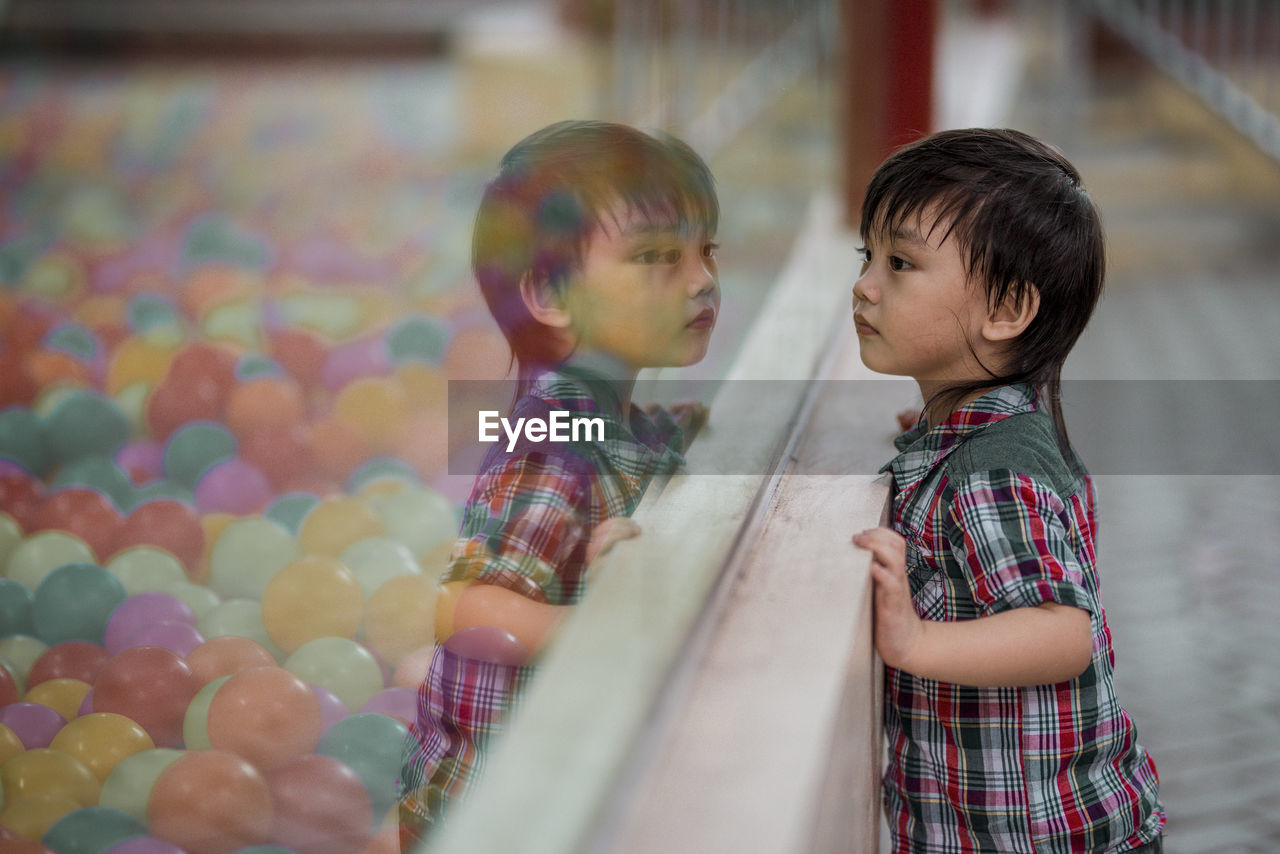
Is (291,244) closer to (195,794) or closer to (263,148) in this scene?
(263,148)

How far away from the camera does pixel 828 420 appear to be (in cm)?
159

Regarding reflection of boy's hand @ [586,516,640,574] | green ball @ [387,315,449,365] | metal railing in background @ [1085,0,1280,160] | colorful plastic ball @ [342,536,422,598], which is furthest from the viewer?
metal railing in background @ [1085,0,1280,160]

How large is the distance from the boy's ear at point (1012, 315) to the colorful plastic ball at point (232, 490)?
1.29 meters

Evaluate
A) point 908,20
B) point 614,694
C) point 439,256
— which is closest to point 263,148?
→ point 439,256

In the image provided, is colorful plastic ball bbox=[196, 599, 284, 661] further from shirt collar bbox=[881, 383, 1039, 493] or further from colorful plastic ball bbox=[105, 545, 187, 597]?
shirt collar bbox=[881, 383, 1039, 493]

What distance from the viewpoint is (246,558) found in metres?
1.82

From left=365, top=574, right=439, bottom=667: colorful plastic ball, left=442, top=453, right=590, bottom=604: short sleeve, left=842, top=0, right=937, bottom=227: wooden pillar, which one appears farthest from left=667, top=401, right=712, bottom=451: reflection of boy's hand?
left=842, top=0, right=937, bottom=227: wooden pillar

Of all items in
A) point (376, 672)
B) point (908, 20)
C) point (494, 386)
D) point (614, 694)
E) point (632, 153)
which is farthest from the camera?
point (908, 20)

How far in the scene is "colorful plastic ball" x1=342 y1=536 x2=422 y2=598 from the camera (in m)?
1.70

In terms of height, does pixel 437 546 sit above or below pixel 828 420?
below

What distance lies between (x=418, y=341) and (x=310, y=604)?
1.15 metres

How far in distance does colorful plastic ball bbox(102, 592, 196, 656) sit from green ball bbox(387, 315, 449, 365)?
1.03 m

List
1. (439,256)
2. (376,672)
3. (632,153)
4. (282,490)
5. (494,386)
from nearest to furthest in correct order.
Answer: (632,153), (376,672), (494,386), (282,490), (439,256)

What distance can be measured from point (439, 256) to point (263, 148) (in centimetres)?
199
